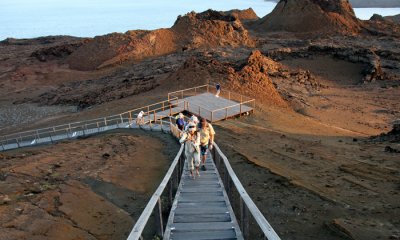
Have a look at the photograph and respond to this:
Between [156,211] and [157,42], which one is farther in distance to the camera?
[157,42]

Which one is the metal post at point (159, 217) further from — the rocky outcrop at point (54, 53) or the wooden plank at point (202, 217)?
the rocky outcrop at point (54, 53)

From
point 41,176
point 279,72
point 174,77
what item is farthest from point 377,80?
point 41,176

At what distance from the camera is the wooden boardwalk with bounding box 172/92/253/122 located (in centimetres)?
2498

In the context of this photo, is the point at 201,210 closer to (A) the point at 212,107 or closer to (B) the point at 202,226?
(B) the point at 202,226

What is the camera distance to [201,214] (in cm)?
824

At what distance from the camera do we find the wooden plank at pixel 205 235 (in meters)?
7.05

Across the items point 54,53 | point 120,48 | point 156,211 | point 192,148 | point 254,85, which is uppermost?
point 120,48

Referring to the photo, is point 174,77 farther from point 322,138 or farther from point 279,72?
point 322,138

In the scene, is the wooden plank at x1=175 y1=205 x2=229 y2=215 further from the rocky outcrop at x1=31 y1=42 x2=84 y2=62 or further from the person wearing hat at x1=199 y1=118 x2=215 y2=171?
the rocky outcrop at x1=31 y1=42 x2=84 y2=62

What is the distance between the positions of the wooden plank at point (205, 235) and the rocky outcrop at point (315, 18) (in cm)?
7389

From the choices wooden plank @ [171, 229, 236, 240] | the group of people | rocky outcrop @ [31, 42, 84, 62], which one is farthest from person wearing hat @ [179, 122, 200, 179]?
rocky outcrop @ [31, 42, 84, 62]

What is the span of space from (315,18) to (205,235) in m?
78.1

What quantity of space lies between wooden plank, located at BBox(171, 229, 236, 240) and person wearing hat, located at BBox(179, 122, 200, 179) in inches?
166

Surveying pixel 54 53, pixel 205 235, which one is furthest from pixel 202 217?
pixel 54 53
